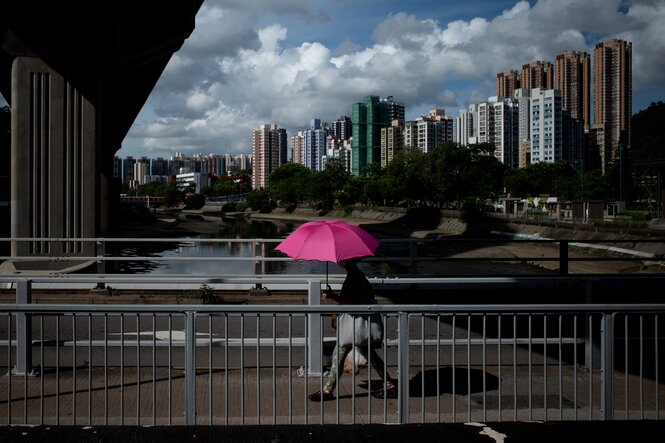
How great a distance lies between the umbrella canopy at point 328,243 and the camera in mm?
6859

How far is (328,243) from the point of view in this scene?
7.00 m

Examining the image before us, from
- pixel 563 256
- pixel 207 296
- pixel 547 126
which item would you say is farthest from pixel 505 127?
pixel 207 296

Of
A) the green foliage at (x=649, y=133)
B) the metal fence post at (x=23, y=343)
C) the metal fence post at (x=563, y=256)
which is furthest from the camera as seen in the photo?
the green foliage at (x=649, y=133)

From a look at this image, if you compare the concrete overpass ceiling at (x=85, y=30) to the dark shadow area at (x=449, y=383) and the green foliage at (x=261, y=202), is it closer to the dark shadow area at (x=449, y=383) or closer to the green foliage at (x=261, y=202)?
the dark shadow area at (x=449, y=383)

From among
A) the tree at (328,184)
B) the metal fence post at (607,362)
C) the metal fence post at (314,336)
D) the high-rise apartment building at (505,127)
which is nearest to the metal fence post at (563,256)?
the metal fence post at (314,336)

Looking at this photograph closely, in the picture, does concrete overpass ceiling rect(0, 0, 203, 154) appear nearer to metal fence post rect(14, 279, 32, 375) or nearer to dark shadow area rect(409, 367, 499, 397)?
metal fence post rect(14, 279, 32, 375)

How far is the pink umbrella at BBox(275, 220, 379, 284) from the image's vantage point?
270 inches

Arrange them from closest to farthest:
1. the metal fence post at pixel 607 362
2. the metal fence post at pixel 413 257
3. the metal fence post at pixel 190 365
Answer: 1. the metal fence post at pixel 190 365
2. the metal fence post at pixel 607 362
3. the metal fence post at pixel 413 257

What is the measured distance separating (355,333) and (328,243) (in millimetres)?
1086

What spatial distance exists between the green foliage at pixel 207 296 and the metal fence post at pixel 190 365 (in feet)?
27.8

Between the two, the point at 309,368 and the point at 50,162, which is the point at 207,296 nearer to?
the point at 309,368

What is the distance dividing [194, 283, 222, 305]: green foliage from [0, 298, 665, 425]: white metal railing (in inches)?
121

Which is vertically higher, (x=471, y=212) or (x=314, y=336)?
(x=471, y=212)

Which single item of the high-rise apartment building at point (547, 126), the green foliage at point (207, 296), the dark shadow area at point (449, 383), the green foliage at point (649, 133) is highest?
the high-rise apartment building at point (547, 126)
